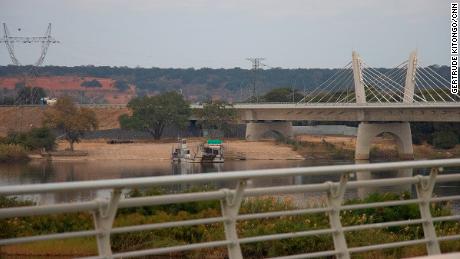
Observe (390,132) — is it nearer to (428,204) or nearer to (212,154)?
(212,154)

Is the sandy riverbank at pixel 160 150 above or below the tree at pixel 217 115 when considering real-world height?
below

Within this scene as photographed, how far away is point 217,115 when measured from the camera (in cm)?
9956

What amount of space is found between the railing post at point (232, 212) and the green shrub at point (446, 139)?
8039cm

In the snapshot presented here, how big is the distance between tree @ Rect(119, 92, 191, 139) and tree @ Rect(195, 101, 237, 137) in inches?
83.0

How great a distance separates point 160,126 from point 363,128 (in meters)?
27.2

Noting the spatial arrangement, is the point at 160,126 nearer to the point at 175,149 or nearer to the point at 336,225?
the point at 175,149

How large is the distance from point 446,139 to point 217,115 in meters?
27.3

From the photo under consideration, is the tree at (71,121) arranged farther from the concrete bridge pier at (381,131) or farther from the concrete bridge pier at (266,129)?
the concrete bridge pier at (381,131)

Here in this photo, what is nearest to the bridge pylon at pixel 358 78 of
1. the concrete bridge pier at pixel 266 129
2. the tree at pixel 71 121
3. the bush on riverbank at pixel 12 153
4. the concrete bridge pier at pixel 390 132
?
the concrete bridge pier at pixel 390 132

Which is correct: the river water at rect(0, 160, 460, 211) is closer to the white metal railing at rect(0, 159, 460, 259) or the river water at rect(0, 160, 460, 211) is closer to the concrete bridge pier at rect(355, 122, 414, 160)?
the concrete bridge pier at rect(355, 122, 414, 160)

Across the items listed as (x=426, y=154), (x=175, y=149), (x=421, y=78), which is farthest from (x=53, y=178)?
(x=421, y=78)

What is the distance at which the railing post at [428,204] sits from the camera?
7656 millimetres

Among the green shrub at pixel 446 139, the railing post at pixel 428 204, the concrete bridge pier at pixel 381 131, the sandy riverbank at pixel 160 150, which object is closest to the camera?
the railing post at pixel 428 204

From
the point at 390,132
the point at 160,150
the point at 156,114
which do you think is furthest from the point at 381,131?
the point at 156,114
